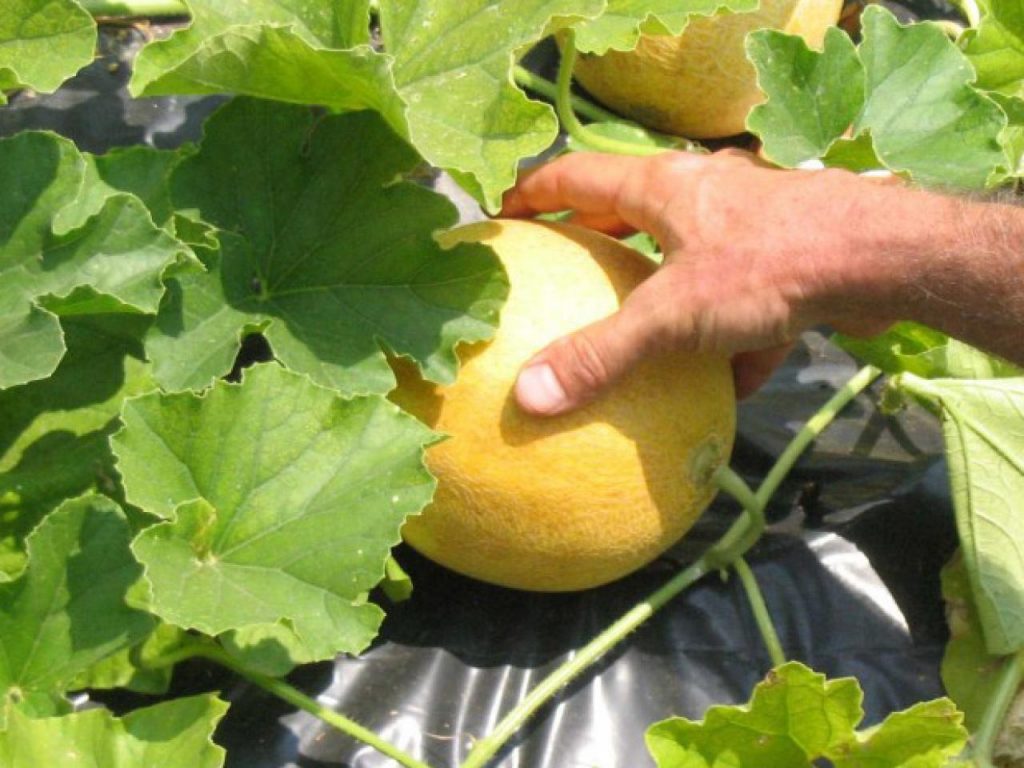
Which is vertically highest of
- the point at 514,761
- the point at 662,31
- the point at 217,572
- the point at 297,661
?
the point at 662,31

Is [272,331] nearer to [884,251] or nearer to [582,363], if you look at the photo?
[582,363]

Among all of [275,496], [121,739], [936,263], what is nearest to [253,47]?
[275,496]

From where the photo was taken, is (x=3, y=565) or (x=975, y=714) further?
(x=975, y=714)

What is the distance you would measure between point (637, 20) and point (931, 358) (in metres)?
0.64

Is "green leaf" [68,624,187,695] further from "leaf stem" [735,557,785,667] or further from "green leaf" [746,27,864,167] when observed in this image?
"green leaf" [746,27,864,167]

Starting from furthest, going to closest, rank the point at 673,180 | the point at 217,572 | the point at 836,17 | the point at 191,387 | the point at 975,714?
1. the point at 836,17
2. the point at 975,714
3. the point at 673,180
4. the point at 191,387
5. the point at 217,572

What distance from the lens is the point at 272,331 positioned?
141 cm

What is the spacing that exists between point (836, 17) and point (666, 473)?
3.71 feet

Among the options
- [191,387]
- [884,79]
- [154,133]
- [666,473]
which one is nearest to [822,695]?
[666,473]

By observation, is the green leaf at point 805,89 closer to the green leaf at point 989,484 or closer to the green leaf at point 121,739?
the green leaf at point 989,484

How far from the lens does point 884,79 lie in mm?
1681

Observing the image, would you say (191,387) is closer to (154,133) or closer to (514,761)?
(514,761)

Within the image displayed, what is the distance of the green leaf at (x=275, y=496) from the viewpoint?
1.21m

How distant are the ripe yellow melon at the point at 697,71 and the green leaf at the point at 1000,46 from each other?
14.0 inches
